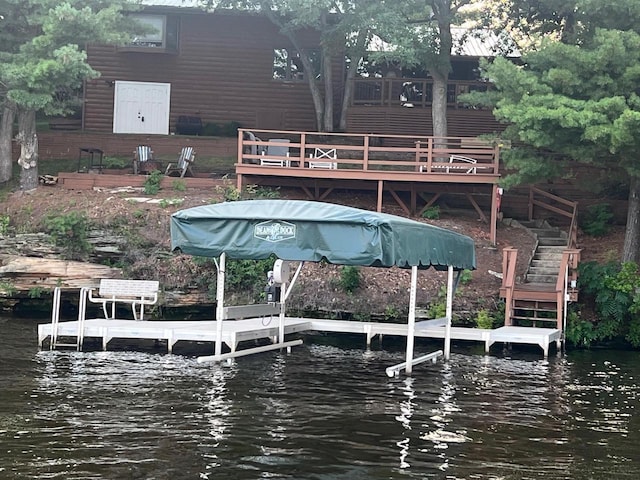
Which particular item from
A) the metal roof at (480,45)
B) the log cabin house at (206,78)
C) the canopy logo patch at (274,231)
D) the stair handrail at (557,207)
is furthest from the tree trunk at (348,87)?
the canopy logo patch at (274,231)

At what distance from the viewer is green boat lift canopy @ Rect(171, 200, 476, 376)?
44.8ft

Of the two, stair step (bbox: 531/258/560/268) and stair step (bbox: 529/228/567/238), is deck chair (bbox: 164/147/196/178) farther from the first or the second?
stair step (bbox: 531/258/560/268)

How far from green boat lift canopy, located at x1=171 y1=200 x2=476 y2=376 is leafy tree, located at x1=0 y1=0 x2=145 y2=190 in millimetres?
9955

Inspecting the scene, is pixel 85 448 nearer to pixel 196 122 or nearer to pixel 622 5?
pixel 622 5

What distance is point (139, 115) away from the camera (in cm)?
3309

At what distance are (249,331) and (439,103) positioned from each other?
13752mm

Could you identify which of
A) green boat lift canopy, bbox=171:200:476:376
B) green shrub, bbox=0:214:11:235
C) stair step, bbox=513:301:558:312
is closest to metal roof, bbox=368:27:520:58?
stair step, bbox=513:301:558:312

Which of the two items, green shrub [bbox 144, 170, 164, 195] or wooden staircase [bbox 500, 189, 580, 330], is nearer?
wooden staircase [bbox 500, 189, 580, 330]

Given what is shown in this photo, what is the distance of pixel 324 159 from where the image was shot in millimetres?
24469

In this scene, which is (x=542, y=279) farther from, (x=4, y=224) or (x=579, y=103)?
(x=4, y=224)

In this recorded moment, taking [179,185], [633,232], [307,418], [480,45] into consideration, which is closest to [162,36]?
[179,185]

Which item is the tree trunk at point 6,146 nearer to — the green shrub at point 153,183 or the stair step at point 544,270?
the green shrub at point 153,183

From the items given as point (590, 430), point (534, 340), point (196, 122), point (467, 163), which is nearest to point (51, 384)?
point (590, 430)

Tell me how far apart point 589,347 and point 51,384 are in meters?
12.1
